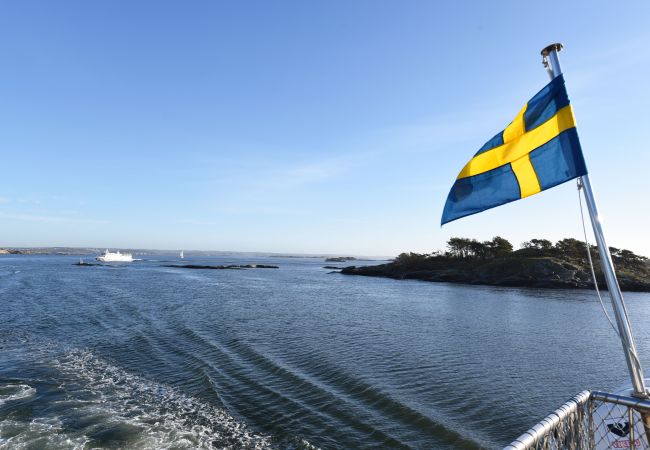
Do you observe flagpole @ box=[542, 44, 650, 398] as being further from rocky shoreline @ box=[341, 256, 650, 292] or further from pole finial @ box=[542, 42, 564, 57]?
rocky shoreline @ box=[341, 256, 650, 292]

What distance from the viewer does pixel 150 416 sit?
1141 centimetres

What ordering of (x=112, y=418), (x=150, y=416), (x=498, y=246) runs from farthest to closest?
(x=498, y=246), (x=150, y=416), (x=112, y=418)

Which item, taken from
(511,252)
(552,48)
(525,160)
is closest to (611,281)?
(525,160)

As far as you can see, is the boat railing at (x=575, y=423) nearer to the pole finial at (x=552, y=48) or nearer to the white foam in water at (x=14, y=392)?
the pole finial at (x=552, y=48)

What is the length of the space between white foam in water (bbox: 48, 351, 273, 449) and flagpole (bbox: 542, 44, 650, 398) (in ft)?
27.7

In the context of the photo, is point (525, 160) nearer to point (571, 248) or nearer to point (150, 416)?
point (150, 416)

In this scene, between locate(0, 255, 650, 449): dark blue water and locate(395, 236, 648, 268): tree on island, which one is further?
locate(395, 236, 648, 268): tree on island

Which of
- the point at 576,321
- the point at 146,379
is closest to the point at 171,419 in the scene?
the point at 146,379

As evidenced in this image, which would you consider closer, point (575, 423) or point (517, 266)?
point (575, 423)

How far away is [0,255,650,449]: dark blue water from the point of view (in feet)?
34.7

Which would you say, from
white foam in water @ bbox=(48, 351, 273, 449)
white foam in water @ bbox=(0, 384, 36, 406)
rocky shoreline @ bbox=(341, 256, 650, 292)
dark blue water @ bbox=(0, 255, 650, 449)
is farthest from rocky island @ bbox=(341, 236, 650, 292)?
white foam in water @ bbox=(0, 384, 36, 406)

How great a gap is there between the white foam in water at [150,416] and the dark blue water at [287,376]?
0.06 meters

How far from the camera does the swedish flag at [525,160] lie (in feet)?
18.9

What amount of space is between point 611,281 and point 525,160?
92.6 inches
